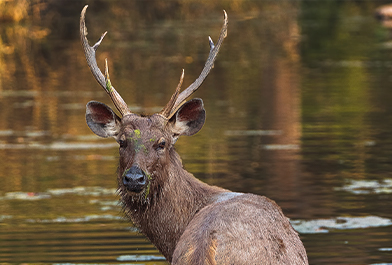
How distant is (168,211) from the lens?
850cm

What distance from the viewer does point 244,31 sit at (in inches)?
1866

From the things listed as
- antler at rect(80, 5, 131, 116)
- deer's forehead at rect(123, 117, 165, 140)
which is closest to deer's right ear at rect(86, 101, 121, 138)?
antler at rect(80, 5, 131, 116)

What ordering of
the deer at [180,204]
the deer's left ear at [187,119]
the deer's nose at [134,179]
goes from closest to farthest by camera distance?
the deer at [180,204], the deer's nose at [134,179], the deer's left ear at [187,119]

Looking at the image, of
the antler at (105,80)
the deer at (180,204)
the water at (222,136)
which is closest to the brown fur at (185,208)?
the deer at (180,204)

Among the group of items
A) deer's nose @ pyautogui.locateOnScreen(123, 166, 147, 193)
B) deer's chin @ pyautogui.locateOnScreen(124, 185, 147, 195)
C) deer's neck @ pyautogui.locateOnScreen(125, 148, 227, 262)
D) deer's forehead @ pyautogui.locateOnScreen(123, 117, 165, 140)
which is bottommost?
deer's neck @ pyautogui.locateOnScreen(125, 148, 227, 262)

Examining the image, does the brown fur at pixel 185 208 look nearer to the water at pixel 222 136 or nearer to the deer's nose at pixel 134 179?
the deer's nose at pixel 134 179

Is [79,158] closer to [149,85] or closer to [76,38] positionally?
[149,85]

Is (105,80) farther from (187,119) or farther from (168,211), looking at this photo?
(168,211)

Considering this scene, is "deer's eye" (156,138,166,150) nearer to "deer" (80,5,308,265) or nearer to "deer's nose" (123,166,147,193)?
"deer" (80,5,308,265)

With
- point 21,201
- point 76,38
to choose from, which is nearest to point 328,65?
point 76,38

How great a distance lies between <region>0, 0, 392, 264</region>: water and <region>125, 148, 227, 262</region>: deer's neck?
1.94 m

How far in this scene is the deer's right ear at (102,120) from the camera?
894 cm

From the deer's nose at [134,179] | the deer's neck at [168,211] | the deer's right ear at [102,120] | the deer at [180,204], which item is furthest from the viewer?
the deer's right ear at [102,120]

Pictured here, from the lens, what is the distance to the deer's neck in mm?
8469
